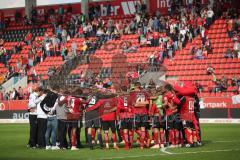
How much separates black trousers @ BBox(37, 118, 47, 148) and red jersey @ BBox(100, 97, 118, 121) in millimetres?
2254

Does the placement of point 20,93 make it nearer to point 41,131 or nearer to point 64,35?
point 64,35

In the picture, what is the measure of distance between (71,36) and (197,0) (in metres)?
10.1

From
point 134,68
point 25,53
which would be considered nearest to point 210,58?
point 25,53

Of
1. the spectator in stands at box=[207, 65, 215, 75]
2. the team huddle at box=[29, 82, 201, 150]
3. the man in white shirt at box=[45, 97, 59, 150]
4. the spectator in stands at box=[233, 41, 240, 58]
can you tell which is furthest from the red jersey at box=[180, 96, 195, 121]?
the spectator in stands at box=[233, 41, 240, 58]

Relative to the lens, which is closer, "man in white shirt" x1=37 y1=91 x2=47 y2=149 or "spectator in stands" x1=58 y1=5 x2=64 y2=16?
"man in white shirt" x1=37 y1=91 x2=47 y2=149

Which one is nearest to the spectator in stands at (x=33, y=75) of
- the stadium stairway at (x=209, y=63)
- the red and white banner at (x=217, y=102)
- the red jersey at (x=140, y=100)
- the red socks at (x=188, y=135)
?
the stadium stairway at (x=209, y=63)

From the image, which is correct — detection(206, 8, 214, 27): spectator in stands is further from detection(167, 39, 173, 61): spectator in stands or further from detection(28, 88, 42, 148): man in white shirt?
detection(28, 88, 42, 148): man in white shirt

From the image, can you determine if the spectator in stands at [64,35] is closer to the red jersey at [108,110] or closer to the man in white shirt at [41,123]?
the man in white shirt at [41,123]

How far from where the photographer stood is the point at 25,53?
53.7 metres

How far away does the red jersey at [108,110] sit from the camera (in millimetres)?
23016

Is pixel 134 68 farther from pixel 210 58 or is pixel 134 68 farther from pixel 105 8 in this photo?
pixel 105 8

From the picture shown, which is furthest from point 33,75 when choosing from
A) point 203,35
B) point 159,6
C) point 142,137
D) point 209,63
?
point 142,137

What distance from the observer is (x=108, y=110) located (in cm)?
2312

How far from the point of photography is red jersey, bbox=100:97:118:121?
23016 mm
